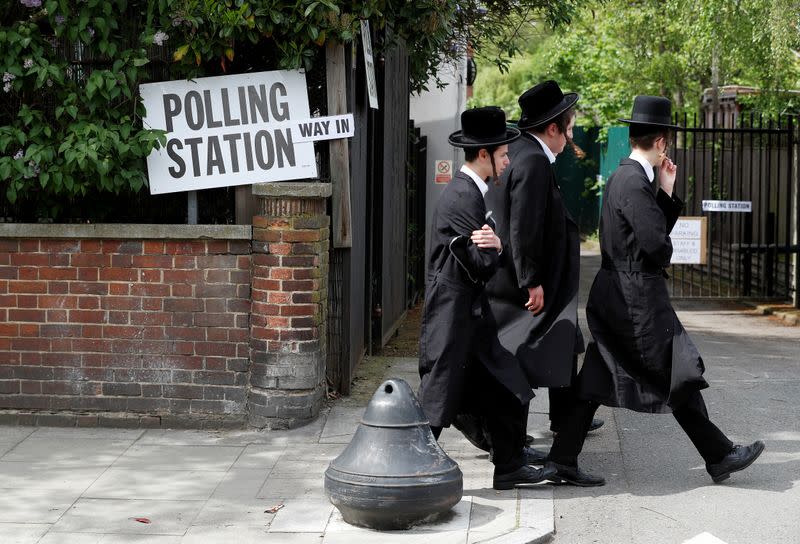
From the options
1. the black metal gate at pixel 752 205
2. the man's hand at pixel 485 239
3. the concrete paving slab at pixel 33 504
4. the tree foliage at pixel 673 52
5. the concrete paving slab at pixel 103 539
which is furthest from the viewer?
the black metal gate at pixel 752 205

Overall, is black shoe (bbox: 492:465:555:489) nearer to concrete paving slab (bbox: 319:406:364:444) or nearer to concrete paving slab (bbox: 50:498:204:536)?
concrete paving slab (bbox: 319:406:364:444)

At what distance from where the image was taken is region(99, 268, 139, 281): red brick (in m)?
7.52

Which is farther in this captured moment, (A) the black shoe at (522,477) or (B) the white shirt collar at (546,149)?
(B) the white shirt collar at (546,149)

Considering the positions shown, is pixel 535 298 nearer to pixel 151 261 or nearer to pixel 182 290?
pixel 182 290

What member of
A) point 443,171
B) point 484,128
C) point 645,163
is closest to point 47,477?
point 484,128

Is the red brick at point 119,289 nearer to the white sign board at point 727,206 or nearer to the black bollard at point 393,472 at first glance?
the black bollard at point 393,472

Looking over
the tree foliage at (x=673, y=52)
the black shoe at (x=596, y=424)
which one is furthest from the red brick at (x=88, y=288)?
the tree foliage at (x=673, y=52)

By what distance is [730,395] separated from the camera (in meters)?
9.16

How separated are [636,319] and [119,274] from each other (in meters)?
3.23

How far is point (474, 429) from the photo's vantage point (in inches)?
263

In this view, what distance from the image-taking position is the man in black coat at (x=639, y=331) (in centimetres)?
636

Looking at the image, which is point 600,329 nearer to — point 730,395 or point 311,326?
point 311,326

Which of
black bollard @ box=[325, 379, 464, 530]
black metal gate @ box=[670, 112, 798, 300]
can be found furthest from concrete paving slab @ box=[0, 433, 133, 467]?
black metal gate @ box=[670, 112, 798, 300]

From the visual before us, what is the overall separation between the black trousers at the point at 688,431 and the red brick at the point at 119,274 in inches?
112
